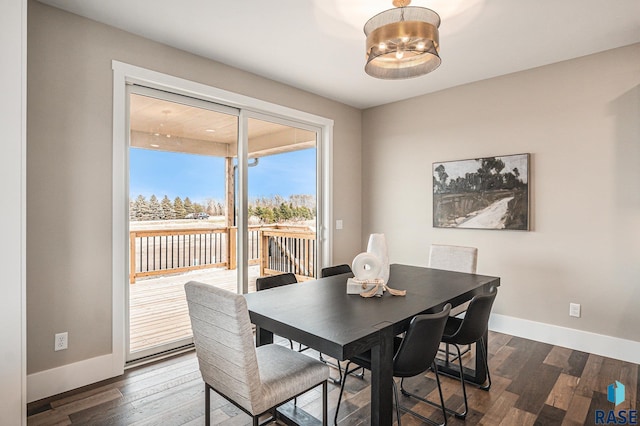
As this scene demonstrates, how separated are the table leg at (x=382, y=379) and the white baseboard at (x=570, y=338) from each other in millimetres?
2581

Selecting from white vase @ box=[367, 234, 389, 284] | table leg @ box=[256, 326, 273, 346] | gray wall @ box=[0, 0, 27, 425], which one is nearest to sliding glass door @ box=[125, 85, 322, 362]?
gray wall @ box=[0, 0, 27, 425]

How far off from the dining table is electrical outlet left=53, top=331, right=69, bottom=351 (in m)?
1.45

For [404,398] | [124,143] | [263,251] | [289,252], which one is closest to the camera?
[404,398]

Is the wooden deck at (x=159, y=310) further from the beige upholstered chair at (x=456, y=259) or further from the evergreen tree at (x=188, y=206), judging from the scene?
the beige upholstered chair at (x=456, y=259)

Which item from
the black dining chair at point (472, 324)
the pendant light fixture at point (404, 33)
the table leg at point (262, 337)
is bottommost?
the table leg at point (262, 337)

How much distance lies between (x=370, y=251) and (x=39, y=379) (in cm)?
242

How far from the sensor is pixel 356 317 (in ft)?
5.80

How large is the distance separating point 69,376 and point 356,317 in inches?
87.3

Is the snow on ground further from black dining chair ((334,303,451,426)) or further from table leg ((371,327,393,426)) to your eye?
table leg ((371,327,393,426))

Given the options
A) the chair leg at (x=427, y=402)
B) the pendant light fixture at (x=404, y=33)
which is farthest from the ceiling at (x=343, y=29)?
the chair leg at (x=427, y=402)

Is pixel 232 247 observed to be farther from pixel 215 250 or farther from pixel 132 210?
pixel 132 210

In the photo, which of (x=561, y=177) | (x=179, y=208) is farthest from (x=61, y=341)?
(x=561, y=177)

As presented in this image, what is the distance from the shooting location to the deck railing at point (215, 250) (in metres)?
3.07

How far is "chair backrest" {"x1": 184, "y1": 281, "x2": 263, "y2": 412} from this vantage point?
4.87ft
